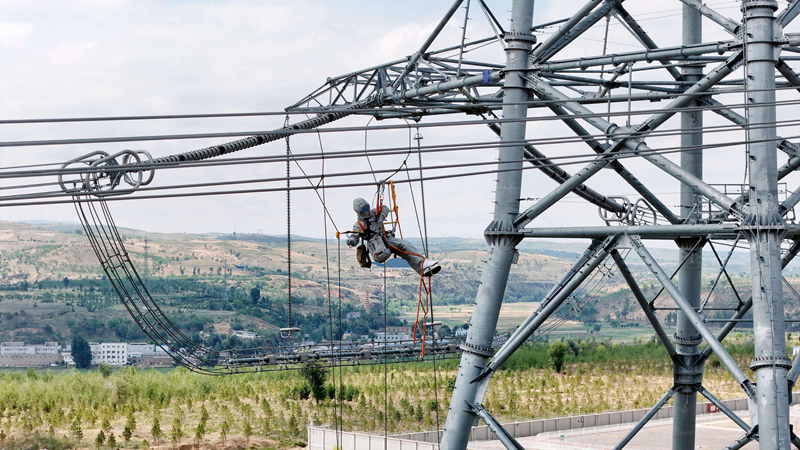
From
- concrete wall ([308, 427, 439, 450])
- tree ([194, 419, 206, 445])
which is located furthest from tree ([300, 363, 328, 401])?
concrete wall ([308, 427, 439, 450])

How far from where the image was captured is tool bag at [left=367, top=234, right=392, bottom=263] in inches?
642

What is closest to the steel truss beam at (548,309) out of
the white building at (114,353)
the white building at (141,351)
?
the white building at (114,353)

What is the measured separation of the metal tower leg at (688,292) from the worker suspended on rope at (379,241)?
18.4ft

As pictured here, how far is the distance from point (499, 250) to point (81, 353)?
129 m

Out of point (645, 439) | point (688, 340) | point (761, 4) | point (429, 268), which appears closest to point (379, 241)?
point (429, 268)

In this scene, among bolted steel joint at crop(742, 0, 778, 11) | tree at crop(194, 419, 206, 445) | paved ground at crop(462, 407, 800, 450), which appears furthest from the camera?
tree at crop(194, 419, 206, 445)

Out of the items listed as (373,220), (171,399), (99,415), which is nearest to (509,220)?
(373,220)

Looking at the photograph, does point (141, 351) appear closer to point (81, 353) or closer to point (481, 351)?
point (81, 353)

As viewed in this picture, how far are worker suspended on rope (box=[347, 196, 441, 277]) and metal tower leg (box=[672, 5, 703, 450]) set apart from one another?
562cm

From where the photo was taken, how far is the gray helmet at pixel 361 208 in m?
15.9

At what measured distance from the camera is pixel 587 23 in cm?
1617

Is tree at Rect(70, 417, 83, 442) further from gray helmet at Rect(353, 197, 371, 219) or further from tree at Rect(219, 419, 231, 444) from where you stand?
gray helmet at Rect(353, 197, 371, 219)

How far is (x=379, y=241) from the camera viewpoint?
1634 centimetres

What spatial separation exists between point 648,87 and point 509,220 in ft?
20.2
